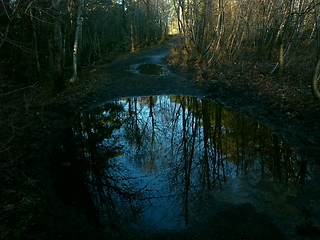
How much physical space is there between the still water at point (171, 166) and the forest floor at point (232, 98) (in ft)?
1.55

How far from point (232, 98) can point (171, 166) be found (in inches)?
240

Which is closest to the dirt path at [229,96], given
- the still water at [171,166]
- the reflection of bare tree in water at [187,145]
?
the still water at [171,166]

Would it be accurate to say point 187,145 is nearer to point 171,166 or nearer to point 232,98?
point 171,166

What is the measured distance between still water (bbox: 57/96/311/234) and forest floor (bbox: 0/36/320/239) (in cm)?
47

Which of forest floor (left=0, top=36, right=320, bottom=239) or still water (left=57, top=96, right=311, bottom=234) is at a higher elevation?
forest floor (left=0, top=36, right=320, bottom=239)

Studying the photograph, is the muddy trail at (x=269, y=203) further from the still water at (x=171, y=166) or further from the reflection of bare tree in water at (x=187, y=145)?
the reflection of bare tree in water at (x=187, y=145)

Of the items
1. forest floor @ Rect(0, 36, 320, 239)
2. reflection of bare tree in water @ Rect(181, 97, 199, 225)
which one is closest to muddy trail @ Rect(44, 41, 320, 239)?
forest floor @ Rect(0, 36, 320, 239)

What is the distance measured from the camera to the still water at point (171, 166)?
15.6ft

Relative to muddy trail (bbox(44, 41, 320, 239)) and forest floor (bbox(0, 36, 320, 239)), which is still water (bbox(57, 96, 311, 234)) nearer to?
muddy trail (bbox(44, 41, 320, 239))

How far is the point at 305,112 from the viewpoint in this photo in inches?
318

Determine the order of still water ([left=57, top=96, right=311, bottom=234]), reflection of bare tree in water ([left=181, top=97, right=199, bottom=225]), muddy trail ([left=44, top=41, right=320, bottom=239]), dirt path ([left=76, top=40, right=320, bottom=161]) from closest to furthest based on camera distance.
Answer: muddy trail ([left=44, top=41, right=320, bottom=239]), still water ([left=57, top=96, right=311, bottom=234]), reflection of bare tree in water ([left=181, top=97, right=199, bottom=225]), dirt path ([left=76, top=40, right=320, bottom=161])

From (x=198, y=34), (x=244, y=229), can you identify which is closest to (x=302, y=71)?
(x=198, y=34)

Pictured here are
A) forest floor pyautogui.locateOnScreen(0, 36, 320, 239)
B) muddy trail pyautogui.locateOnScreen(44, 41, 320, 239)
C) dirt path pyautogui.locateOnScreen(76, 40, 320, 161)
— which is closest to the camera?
muddy trail pyautogui.locateOnScreen(44, 41, 320, 239)

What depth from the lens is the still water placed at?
475 cm
